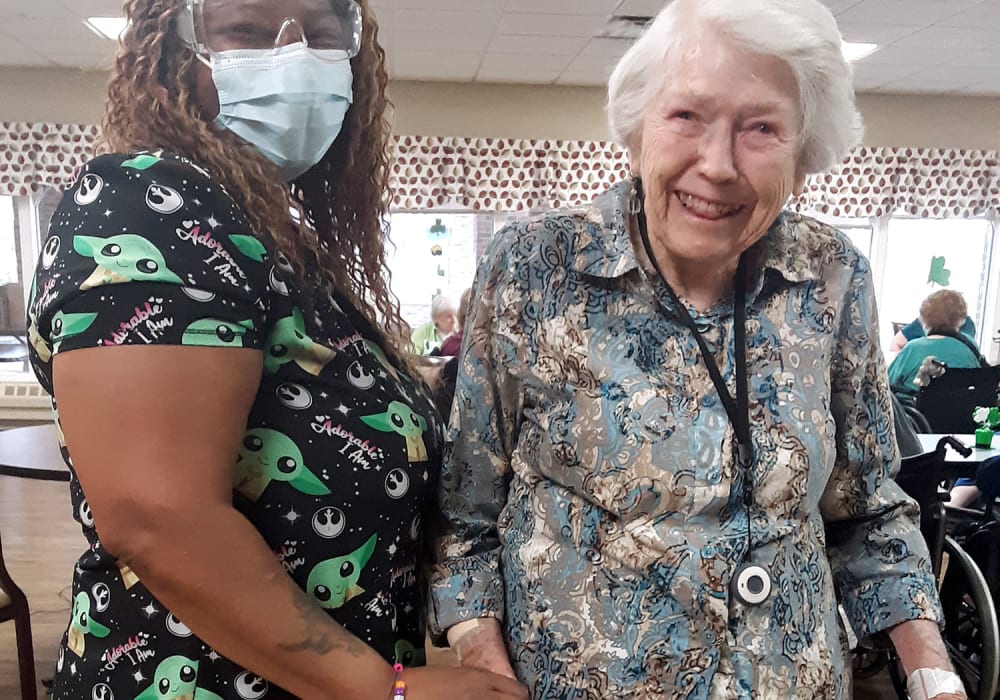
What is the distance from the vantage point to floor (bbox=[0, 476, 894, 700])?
8.20 ft

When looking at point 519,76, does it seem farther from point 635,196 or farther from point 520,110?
point 635,196

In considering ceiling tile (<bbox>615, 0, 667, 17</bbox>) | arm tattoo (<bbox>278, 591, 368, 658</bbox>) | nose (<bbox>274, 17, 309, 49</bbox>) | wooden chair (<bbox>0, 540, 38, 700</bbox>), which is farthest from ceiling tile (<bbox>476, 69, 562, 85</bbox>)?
arm tattoo (<bbox>278, 591, 368, 658</bbox>)

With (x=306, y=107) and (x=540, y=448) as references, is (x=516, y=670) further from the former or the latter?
(x=306, y=107)

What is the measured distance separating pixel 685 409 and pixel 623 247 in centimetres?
20

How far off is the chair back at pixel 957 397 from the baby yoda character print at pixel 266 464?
3534mm

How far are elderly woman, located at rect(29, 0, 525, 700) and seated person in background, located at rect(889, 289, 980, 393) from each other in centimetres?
360

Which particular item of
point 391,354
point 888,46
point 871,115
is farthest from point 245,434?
point 871,115

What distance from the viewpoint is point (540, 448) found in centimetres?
89

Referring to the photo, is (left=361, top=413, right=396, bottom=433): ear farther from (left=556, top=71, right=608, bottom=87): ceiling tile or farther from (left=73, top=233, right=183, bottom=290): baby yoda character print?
(left=556, top=71, right=608, bottom=87): ceiling tile

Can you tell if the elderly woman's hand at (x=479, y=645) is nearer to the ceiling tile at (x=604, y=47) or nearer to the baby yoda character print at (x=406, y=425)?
the baby yoda character print at (x=406, y=425)

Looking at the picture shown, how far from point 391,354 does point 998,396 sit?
11.2 ft

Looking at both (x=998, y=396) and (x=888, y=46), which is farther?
(x=888, y=46)

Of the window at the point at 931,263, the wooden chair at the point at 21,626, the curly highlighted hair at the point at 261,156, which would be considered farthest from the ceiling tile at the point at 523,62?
the curly highlighted hair at the point at 261,156

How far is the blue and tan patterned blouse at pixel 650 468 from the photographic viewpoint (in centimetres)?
83
